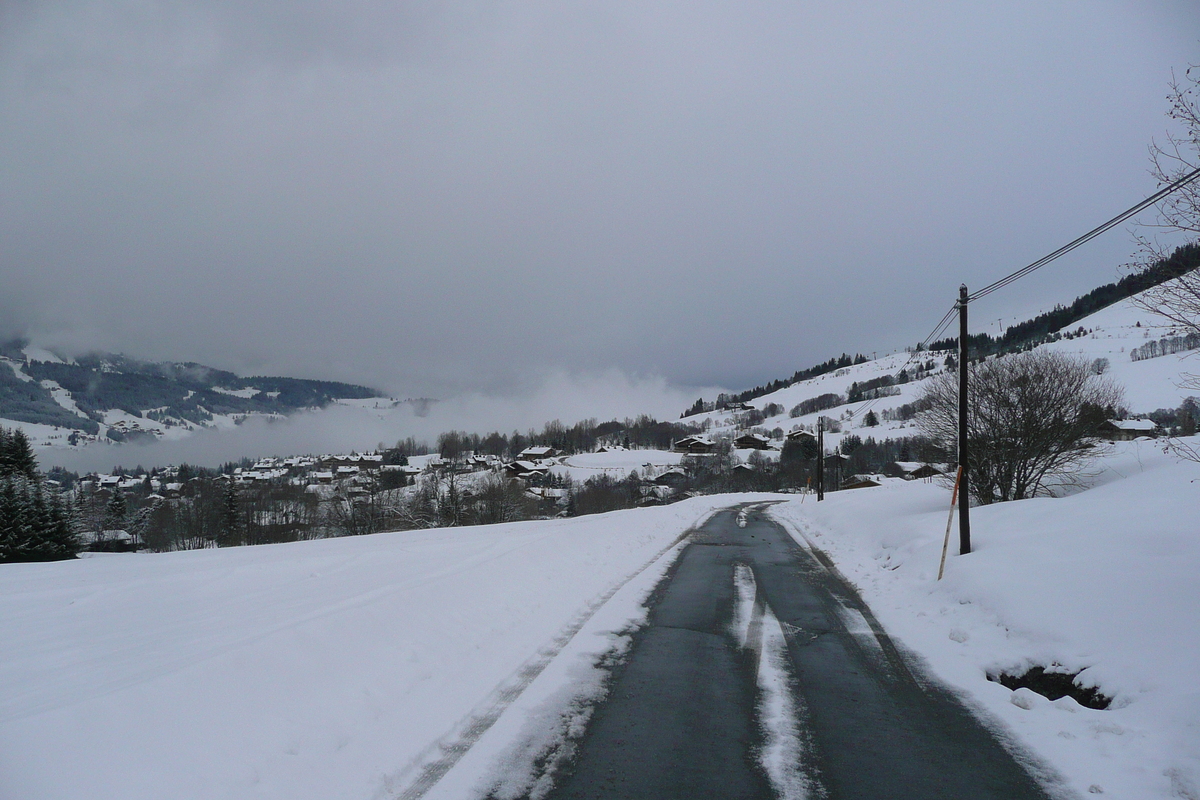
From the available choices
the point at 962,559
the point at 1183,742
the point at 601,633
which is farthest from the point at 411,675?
the point at 962,559

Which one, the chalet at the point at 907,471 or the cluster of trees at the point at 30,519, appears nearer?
the cluster of trees at the point at 30,519

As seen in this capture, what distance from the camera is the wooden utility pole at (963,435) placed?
43.0 feet

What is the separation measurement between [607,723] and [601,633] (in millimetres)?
3231

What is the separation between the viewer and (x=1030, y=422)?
77.6 ft

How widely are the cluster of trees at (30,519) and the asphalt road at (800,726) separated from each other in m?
43.8

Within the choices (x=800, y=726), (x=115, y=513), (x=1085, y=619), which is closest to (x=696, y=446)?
(x=115, y=513)

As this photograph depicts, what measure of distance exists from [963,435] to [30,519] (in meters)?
49.8

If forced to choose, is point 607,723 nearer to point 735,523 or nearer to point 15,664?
Answer: point 15,664

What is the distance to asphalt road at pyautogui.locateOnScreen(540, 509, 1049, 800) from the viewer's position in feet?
14.8

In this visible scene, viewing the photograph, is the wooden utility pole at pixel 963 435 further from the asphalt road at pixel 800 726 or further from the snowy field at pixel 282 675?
the snowy field at pixel 282 675

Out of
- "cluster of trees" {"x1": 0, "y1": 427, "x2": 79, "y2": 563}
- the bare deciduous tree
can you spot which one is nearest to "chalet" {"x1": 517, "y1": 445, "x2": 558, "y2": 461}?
"cluster of trees" {"x1": 0, "y1": 427, "x2": 79, "y2": 563}

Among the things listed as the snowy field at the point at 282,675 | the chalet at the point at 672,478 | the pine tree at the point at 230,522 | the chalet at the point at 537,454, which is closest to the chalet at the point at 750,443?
the chalet at the point at 672,478

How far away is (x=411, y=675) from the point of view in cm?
664

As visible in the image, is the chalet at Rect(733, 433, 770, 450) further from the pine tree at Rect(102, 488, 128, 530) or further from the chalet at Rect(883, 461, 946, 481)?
the pine tree at Rect(102, 488, 128, 530)
